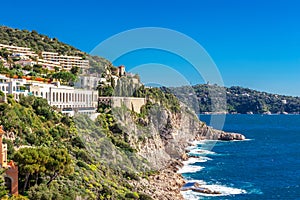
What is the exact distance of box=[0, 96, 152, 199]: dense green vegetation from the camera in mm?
16859

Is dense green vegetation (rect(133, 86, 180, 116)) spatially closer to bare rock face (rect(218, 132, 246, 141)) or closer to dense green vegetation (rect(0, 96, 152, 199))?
dense green vegetation (rect(0, 96, 152, 199))

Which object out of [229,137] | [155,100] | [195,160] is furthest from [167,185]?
[229,137]

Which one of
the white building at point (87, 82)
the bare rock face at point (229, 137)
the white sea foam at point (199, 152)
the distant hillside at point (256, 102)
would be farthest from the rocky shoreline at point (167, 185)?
the distant hillside at point (256, 102)

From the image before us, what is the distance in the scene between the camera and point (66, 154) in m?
18.2

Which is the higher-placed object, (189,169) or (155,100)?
(155,100)

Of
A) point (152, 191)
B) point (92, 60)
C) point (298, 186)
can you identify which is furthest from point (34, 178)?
point (92, 60)

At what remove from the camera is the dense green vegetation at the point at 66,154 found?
16.9m

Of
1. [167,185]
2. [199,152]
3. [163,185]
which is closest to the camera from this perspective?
[163,185]

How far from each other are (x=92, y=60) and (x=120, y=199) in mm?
41173

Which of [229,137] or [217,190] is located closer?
[217,190]

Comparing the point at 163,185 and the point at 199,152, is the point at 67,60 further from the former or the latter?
the point at 163,185

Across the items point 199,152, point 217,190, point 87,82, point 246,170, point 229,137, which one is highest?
point 87,82

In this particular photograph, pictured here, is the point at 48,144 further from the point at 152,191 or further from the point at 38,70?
the point at 38,70

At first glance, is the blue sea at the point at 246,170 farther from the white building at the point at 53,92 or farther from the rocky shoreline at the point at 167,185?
the white building at the point at 53,92
